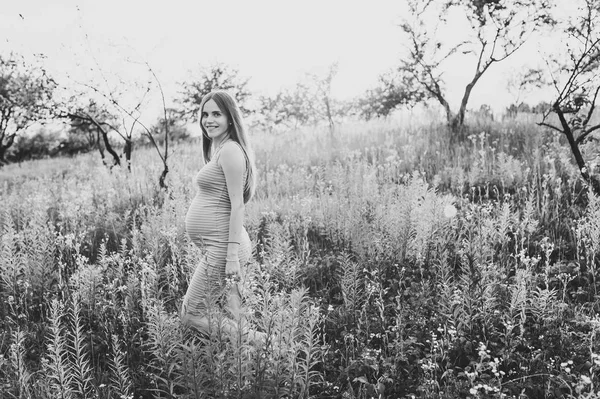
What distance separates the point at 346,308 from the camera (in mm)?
3963

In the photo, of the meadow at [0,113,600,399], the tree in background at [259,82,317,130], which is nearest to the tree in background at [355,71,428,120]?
the tree in background at [259,82,317,130]

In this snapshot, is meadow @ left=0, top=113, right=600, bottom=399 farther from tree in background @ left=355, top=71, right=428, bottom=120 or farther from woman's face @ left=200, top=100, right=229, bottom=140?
tree in background @ left=355, top=71, right=428, bottom=120

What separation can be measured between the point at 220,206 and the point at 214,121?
68 centimetres

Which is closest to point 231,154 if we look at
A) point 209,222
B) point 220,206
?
point 220,206

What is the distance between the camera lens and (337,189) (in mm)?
7051

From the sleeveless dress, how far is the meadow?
0.29 m

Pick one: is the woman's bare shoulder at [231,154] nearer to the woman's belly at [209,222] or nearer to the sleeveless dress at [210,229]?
the sleeveless dress at [210,229]

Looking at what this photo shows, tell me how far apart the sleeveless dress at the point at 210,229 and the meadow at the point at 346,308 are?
0.95 ft

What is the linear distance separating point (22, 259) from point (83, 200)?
340 centimetres

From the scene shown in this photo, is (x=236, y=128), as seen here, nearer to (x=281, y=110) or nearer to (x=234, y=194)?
(x=234, y=194)

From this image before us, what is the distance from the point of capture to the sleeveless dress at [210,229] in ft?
11.6

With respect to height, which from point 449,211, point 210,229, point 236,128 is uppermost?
point 236,128

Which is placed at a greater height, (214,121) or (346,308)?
(214,121)

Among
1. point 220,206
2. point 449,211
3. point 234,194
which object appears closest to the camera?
point 234,194
